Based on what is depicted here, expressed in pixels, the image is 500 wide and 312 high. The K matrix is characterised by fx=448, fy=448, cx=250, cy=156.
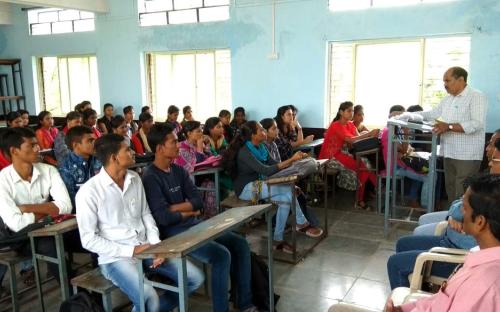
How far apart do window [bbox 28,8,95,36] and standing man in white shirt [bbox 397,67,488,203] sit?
6346 millimetres

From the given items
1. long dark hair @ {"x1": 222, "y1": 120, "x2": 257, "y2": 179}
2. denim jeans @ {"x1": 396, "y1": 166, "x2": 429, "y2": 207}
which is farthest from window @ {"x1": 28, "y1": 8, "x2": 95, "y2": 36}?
denim jeans @ {"x1": 396, "y1": 166, "x2": 429, "y2": 207}

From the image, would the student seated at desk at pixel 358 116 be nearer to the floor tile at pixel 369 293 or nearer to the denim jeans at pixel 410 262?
the floor tile at pixel 369 293

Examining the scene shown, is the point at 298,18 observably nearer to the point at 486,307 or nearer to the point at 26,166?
the point at 26,166

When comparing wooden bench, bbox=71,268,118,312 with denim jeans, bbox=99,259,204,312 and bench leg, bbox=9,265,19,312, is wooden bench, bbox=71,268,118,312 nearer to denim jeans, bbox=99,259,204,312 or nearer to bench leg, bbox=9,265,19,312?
denim jeans, bbox=99,259,204,312

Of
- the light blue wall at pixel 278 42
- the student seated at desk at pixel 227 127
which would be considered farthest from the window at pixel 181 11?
the student seated at desk at pixel 227 127

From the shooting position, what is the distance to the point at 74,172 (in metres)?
3.07

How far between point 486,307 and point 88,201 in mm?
1804

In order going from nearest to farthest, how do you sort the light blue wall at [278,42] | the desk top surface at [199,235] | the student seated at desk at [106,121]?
the desk top surface at [199,235] → the light blue wall at [278,42] → the student seated at desk at [106,121]

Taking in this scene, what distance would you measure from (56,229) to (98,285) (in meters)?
0.41

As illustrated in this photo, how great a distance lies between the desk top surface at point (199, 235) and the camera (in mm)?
1904

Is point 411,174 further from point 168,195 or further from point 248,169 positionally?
point 168,195

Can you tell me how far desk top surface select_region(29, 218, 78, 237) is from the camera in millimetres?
2385

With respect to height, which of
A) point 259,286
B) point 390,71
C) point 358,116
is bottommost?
point 259,286

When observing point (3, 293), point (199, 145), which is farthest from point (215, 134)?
point (3, 293)
